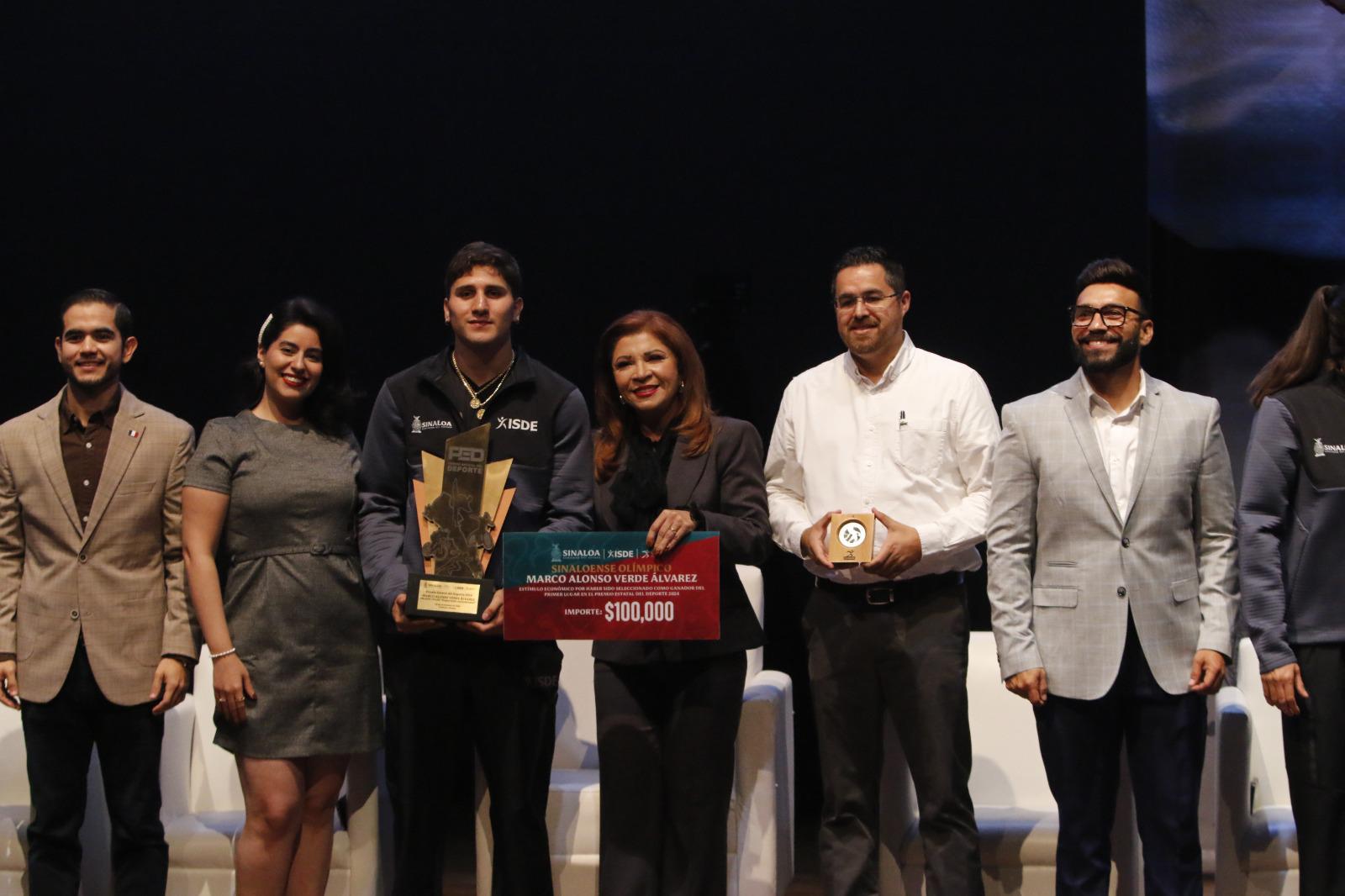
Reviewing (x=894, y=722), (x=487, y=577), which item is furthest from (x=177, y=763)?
(x=894, y=722)

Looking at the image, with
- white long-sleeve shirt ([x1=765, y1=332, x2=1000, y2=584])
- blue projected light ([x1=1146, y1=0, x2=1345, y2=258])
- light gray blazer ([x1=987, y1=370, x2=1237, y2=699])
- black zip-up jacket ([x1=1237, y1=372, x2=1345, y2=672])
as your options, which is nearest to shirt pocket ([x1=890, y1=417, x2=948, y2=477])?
white long-sleeve shirt ([x1=765, y1=332, x2=1000, y2=584])

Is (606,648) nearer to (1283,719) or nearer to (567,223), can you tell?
(1283,719)

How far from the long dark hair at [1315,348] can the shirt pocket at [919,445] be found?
2.32 feet

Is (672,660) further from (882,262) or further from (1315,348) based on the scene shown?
(1315,348)

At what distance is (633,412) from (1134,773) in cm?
135

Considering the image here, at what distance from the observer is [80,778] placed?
128 inches

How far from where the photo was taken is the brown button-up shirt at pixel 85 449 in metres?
3.25

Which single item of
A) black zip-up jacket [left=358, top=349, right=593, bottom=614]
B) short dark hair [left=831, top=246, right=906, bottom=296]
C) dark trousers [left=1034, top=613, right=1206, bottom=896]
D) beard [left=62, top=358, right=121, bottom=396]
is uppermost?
short dark hair [left=831, top=246, right=906, bottom=296]

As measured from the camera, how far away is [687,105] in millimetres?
4746

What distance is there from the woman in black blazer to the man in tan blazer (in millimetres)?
1061

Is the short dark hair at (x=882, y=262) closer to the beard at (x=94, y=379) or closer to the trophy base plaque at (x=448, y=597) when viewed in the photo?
the trophy base plaque at (x=448, y=597)

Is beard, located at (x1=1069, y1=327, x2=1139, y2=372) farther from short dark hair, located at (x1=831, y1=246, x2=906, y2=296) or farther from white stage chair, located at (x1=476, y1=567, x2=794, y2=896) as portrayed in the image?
white stage chair, located at (x1=476, y1=567, x2=794, y2=896)

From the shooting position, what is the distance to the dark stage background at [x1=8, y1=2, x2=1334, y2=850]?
4.55 meters

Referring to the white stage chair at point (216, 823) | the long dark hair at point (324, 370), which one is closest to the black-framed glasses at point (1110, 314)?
the long dark hair at point (324, 370)
